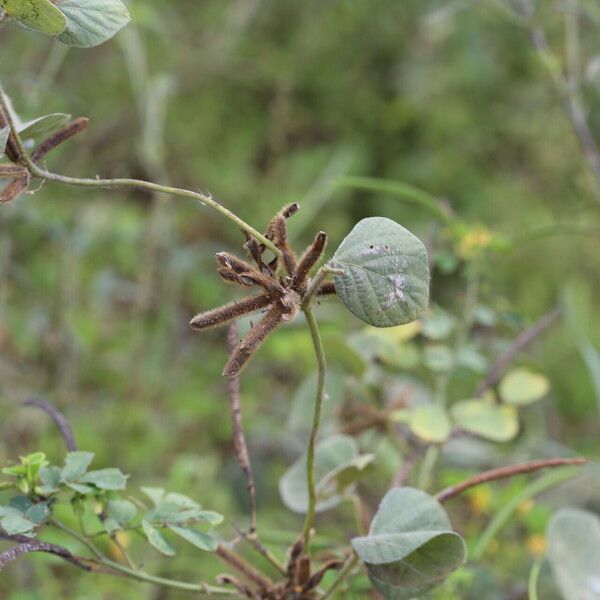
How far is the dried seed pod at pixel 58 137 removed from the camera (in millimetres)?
366

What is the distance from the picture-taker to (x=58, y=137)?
14.6 inches

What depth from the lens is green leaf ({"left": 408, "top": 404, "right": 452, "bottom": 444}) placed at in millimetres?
566

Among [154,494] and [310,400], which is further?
[310,400]

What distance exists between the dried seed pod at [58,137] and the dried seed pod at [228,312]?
97mm

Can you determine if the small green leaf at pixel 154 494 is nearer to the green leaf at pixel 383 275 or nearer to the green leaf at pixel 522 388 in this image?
the green leaf at pixel 383 275

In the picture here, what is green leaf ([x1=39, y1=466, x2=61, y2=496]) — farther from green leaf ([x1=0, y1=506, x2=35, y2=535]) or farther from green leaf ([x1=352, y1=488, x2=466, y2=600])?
green leaf ([x1=352, y1=488, x2=466, y2=600])

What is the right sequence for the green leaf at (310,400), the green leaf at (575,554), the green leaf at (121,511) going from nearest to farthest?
the green leaf at (121,511) < the green leaf at (575,554) < the green leaf at (310,400)

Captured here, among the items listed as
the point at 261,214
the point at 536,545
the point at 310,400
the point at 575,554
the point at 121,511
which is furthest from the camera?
the point at 261,214

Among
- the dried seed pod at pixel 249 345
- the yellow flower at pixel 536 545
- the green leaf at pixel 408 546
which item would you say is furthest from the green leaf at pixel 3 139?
the yellow flower at pixel 536 545

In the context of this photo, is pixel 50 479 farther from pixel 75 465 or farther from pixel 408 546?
pixel 408 546

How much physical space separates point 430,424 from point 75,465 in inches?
9.9

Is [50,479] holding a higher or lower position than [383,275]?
lower

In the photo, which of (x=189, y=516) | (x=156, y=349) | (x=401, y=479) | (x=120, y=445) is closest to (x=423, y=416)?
(x=401, y=479)

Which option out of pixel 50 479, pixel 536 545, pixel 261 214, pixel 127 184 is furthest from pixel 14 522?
pixel 261 214
